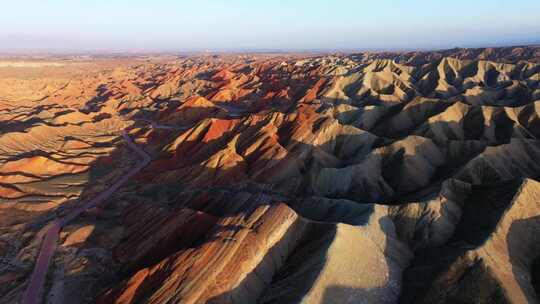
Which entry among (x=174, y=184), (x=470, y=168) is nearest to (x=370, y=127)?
(x=470, y=168)

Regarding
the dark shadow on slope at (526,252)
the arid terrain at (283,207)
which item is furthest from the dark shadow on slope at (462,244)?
the dark shadow on slope at (526,252)

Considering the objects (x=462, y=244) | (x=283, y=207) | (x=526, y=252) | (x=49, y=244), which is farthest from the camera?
(x=49, y=244)

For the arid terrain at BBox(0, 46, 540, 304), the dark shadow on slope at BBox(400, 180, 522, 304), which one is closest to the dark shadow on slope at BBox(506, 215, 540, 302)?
the arid terrain at BBox(0, 46, 540, 304)

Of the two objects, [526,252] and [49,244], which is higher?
[526,252]

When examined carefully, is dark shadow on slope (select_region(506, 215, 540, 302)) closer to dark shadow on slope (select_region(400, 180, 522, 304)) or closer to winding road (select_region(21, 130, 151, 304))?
dark shadow on slope (select_region(400, 180, 522, 304))

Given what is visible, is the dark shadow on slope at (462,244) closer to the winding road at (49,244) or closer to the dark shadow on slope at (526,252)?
the dark shadow on slope at (526,252)

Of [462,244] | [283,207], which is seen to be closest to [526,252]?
[462,244]

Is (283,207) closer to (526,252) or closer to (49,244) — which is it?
(526,252)
